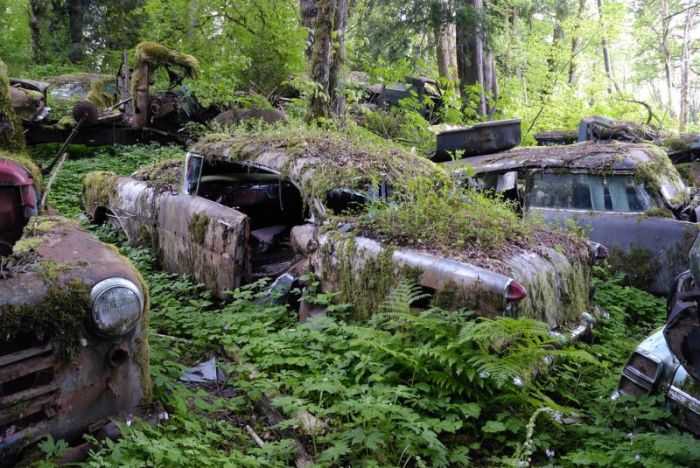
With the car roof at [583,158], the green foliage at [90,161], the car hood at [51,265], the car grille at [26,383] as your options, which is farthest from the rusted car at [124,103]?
the car grille at [26,383]

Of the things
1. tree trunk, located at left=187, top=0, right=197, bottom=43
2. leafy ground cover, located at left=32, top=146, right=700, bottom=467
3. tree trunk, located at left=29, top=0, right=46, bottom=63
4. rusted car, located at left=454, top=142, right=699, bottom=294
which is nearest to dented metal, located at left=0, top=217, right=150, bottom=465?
leafy ground cover, located at left=32, top=146, right=700, bottom=467

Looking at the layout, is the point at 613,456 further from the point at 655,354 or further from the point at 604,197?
the point at 604,197

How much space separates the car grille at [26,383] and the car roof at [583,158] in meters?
4.67

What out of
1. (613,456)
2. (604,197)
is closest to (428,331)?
(613,456)

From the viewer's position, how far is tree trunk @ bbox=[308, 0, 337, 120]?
8891 millimetres

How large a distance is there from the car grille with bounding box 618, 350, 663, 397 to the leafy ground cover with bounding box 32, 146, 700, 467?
10cm

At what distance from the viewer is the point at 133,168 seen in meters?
10.6

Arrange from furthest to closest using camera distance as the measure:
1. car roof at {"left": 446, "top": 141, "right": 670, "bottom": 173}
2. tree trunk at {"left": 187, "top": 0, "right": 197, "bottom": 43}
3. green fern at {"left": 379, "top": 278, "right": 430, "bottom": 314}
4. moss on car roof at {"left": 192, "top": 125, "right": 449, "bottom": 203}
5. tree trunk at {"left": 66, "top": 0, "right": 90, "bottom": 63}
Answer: tree trunk at {"left": 66, "top": 0, "right": 90, "bottom": 63} → tree trunk at {"left": 187, "top": 0, "right": 197, "bottom": 43} → car roof at {"left": 446, "top": 141, "right": 670, "bottom": 173} → moss on car roof at {"left": 192, "top": 125, "right": 449, "bottom": 203} → green fern at {"left": 379, "top": 278, "right": 430, "bottom": 314}

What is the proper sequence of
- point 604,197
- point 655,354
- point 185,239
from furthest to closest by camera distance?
point 604,197 < point 185,239 < point 655,354

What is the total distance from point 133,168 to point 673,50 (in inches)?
1474

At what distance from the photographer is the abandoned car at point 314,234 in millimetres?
Result: 3811

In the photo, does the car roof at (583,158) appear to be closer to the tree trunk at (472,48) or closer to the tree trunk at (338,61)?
the tree trunk at (338,61)

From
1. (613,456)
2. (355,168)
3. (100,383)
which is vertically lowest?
(613,456)

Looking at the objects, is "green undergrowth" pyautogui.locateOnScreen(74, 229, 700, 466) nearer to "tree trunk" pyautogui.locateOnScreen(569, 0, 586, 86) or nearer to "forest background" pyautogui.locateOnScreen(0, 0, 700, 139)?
"forest background" pyautogui.locateOnScreen(0, 0, 700, 139)
